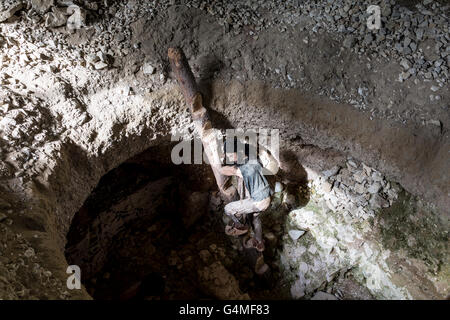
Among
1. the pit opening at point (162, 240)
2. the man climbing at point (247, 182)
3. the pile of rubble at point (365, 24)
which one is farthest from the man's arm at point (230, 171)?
the pile of rubble at point (365, 24)

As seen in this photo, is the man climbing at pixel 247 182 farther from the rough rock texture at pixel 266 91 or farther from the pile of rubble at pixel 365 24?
the pile of rubble at pixel 365 24

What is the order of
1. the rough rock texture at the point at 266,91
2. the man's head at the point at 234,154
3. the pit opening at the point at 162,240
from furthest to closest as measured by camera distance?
1. the pit opening at the point at 162,240
2. the man's head at the point at 234,154
3. the rough rock texture at the point at 266,91

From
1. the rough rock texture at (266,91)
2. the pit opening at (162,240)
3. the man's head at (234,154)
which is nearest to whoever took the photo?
the rough rock texture at (266,91)

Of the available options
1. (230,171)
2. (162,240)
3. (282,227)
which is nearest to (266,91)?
(230,171)

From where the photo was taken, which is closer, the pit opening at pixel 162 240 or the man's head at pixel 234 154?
the man's head at pixel 234 154

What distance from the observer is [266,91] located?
3.10 meters

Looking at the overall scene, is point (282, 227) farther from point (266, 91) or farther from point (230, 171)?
point (266, 91)

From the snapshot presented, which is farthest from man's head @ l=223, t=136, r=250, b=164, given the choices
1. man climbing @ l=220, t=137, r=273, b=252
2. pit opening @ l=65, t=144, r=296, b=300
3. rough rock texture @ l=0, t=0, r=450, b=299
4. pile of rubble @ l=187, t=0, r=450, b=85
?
pile of rubble @ l=187, t=0, r=450, b=85

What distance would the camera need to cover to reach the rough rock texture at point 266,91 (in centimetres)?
274

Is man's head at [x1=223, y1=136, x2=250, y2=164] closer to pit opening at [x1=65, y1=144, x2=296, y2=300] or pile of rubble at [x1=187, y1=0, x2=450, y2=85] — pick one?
pit opening at [x1=65, y1=144, x2=296, y2=300]

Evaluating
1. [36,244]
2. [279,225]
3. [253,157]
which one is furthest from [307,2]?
[36,244]

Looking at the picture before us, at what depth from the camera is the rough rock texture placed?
2738 millimetres

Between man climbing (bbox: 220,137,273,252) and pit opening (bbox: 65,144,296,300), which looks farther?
pit opening (bbox: 65,144,296,300)

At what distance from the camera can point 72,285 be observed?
2.01m
